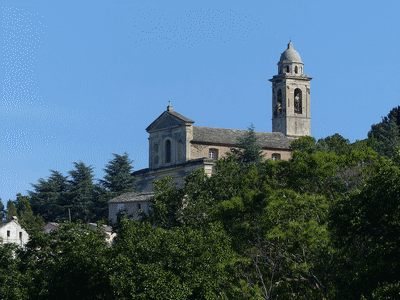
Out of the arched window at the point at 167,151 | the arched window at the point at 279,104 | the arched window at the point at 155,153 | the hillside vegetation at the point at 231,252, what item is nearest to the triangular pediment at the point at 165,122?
the arched window at the point at 167,151

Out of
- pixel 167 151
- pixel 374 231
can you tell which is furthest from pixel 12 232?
pixel 374 231

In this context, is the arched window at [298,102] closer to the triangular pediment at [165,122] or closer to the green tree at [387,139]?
the green tree at [387,139]

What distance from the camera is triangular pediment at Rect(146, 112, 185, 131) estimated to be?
74.4 m

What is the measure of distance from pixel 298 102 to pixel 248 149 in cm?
1759

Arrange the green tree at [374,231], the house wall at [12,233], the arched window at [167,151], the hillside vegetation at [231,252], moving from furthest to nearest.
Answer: the arched window at [167,151], the house wall at [12,233], the hillside vegetation at [231,252], the green tree at [374,231]

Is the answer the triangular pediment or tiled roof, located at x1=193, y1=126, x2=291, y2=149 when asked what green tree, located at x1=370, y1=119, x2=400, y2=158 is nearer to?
tiled roof, located at x1=193, y1=126, x2=291, y2=149

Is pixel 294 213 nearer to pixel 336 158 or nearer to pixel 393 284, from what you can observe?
pixel 336 158

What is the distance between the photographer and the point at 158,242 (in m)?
32.7

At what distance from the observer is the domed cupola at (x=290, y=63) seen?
85.2 meters

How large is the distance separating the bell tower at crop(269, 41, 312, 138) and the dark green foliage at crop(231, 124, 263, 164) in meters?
12.9

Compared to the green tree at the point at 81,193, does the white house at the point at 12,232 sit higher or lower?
lower

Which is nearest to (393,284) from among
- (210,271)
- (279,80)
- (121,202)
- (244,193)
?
(210,271)

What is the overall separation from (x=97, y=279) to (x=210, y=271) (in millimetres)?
4516

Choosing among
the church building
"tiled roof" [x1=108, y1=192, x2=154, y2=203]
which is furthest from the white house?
"tiled roof" [x1=108, y1=192, x2=154, y2=203]
